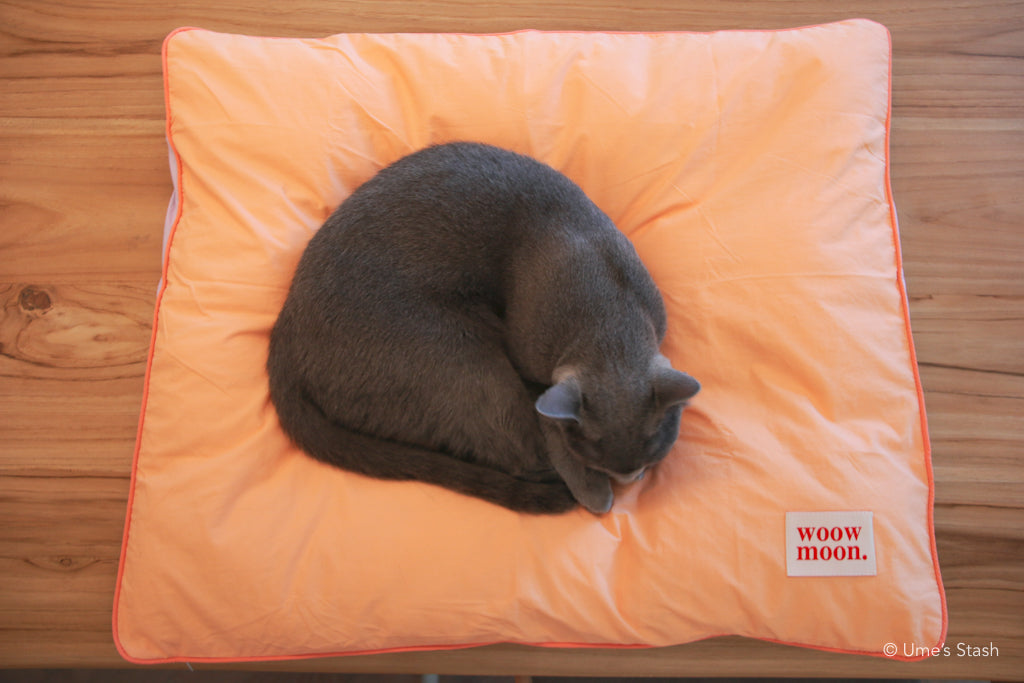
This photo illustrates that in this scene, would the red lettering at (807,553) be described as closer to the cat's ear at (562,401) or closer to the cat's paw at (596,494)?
the cat's paw at (596,494)

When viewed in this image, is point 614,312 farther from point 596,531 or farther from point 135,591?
point 135,591

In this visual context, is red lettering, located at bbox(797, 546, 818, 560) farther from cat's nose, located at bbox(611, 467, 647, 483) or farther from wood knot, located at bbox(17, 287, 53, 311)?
wood knot, located at bbox(17, 287, 53, 311)

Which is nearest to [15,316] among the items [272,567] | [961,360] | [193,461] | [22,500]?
[22,500]

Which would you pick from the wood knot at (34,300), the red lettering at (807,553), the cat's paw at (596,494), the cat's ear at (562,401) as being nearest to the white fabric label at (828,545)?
the red lettering at (807,553)

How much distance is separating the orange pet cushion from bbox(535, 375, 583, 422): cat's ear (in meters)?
0.27

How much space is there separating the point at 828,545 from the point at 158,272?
1.52m

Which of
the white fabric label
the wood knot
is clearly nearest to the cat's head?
the white fabric label

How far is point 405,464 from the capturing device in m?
1.27

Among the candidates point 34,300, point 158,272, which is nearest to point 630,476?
point 158,272

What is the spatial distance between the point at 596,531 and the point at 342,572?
474 millimetres

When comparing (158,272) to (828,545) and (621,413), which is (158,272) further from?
(828,545)

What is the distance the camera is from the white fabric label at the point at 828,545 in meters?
1.24

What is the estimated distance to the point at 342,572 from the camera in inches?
49.6

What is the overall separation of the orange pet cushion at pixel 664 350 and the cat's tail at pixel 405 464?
0.12ft
